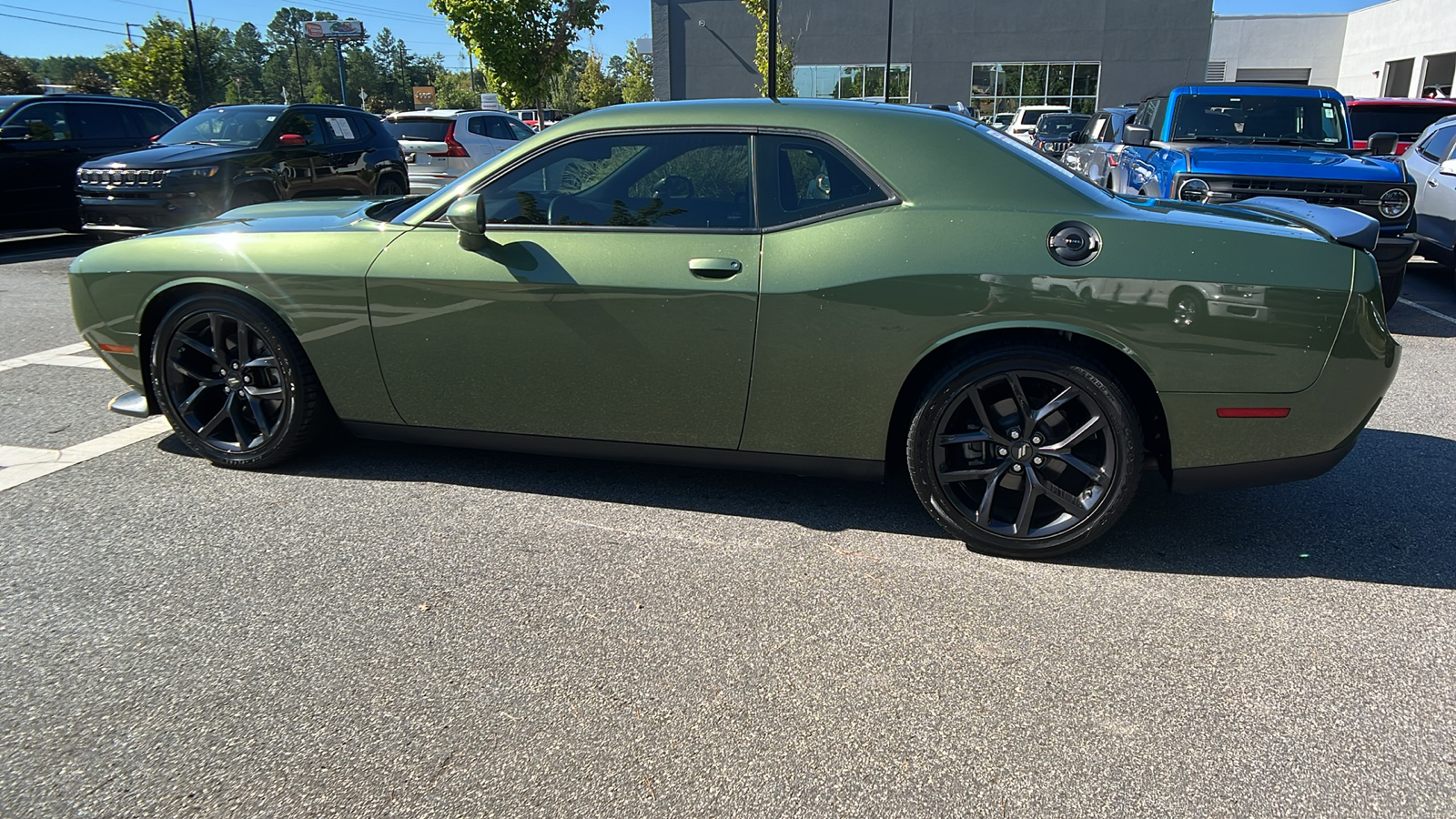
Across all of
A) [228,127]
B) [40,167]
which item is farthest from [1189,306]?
[40,167]

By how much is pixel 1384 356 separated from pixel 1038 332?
43.6 inches

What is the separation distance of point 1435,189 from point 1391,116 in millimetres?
4756

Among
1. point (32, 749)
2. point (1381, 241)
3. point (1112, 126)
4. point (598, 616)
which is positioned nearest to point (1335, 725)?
point (598, 616)

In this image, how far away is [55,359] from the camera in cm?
620

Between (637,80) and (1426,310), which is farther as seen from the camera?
(637,80)

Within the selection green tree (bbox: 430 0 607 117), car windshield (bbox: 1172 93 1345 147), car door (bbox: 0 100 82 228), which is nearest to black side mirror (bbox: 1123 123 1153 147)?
car windshield (bbox: 1172 93 1345 147)

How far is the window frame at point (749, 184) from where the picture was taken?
11.0 feet

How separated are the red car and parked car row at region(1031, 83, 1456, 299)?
9.18 ft

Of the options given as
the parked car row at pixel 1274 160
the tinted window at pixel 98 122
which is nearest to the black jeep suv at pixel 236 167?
the tinted window at pixel 98 122

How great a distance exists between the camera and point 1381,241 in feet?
22.1

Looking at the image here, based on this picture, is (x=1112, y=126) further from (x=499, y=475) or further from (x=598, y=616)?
(x=598, y=616)

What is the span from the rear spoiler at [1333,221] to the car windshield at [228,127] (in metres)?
10.5

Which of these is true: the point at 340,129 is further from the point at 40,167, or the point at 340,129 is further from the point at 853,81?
the point at 853,81

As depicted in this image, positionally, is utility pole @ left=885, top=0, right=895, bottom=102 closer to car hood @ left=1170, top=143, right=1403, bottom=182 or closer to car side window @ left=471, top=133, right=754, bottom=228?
car hood @ left=1170, top=143, right=1403, bottom=182
